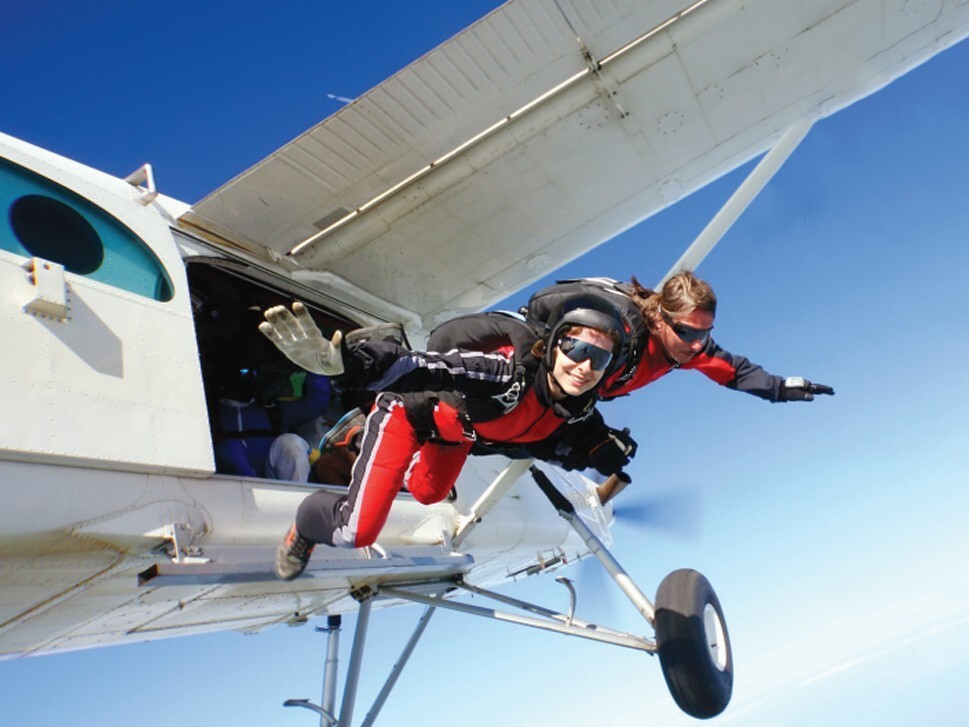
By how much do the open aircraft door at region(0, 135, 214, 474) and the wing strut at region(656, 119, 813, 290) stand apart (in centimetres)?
294

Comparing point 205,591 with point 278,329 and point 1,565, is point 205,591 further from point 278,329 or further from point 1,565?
point 278,329

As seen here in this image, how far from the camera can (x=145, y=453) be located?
3117 millimetres

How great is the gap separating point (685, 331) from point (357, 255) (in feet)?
8.45

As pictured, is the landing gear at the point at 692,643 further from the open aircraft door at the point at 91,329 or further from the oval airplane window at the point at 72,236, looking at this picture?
the oval airplane window at the point at 72,236

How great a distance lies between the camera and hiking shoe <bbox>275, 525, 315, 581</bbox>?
3.40m

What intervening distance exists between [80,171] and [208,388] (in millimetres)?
1715

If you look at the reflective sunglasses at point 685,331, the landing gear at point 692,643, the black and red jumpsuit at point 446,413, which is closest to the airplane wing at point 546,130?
the black and red jumpsuit at point 446,413

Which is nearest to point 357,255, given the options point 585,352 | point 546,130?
point 546,130

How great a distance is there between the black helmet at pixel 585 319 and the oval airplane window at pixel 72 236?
1800mm

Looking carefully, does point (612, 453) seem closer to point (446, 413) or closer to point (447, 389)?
point (446, 413)

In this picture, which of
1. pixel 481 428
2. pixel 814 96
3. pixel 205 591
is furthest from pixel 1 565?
pixel 814 96

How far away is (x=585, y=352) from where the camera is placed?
299 cm

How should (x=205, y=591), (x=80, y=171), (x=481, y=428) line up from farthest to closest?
1. (x=80, y=171)
2. (x=205, y=591)
3. (x=481, y=428)

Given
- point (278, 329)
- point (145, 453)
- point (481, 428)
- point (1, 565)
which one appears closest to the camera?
point (278, 329)
